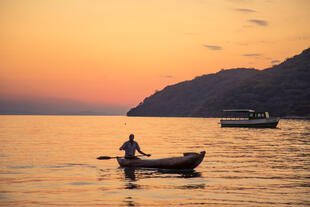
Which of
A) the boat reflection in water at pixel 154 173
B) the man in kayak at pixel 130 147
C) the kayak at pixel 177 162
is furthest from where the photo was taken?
the man in kayak at pixel 130 147

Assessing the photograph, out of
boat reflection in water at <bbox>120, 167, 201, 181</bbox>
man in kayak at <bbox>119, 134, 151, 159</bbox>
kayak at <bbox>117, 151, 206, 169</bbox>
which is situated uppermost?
man in kayak at <bbox>119, 134, 151, 159</bbox>

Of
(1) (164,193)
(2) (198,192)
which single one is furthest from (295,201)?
(1) (164,193)

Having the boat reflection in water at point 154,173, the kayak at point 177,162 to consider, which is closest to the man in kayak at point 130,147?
the kayak at point 177,162

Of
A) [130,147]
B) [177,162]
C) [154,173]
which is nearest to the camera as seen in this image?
[154,173]

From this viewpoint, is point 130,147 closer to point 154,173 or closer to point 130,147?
point 130,147

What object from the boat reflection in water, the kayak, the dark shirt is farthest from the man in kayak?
the boat reflection in water

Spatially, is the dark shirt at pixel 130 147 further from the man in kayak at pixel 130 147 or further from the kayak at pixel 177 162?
the kayak at pixel 177 162

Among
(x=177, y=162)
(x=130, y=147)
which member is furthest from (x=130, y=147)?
(x=177, y=162)

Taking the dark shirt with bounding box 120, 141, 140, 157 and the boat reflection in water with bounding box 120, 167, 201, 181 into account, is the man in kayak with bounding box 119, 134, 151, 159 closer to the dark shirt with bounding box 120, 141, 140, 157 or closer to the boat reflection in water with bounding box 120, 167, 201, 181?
the dark shirt with bounding box 120, 141, 140, 157

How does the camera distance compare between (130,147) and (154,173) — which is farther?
(130,147)

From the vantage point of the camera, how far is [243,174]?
23547 mm

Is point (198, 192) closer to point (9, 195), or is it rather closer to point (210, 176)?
point (210, 176)

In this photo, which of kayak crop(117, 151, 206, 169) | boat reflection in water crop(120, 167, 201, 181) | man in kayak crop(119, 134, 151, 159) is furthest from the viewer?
man in kayak crop(119, 134, 151, 159)

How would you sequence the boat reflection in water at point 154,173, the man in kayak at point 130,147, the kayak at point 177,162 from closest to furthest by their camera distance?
the boat reflection in water at point 154,173
the kayak at point 177,162
the man in kayak at point 130,147
